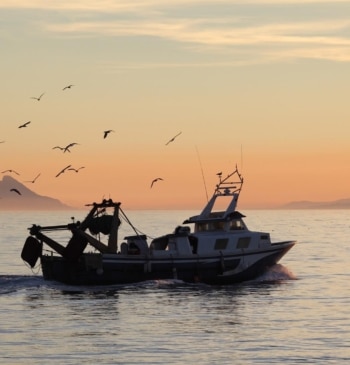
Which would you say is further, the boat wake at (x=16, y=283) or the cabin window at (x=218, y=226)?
the cabin window at (x=218, y=226)

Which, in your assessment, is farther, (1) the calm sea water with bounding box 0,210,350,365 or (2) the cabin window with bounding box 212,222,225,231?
(2) the cabin window with bounding box 212,222,225,231

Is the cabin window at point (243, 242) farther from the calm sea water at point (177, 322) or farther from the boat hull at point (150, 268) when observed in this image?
the calm sea water at point (177, 322)

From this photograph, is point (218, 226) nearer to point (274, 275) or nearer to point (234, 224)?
point (234, 224)

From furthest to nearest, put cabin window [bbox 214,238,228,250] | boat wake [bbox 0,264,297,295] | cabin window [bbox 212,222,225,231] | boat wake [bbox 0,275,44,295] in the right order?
cabin window [bbox 212,222,225,231] → cabin window [bbox 214,238,228,250] → boat wake [bbox 0,275,44,295] → boat wake [bbox 0,264,297,295]

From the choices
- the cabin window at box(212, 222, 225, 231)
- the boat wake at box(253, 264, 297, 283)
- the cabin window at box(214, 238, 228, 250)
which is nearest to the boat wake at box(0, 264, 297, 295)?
the boat wake at box(253, 264, 297, 283)

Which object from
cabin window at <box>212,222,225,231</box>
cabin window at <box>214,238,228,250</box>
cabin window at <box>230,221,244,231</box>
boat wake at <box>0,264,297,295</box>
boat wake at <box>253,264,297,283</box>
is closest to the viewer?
boat wake at <box>0,264,297,295</box>

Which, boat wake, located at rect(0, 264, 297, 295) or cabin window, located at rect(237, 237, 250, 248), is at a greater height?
cabin window, located at rect(237, 237, 250, 248)

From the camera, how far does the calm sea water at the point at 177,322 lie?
39000mm

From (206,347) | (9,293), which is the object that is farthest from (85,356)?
(9,293)

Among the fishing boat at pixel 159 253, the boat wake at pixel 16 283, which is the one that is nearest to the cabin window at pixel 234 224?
the fishing boat at pixel 159 253

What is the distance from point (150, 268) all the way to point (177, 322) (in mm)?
16510

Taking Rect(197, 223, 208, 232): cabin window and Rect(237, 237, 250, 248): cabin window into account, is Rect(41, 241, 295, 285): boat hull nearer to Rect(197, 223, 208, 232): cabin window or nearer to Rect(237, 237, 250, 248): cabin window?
Rect(237, 237, 250, 248): cabin window

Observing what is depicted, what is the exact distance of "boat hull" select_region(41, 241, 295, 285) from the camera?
6369 centimetres

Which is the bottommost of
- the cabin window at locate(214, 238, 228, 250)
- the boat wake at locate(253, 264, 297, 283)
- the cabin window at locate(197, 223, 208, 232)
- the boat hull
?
the boat wake at locate(253, 264, 297, 283)
